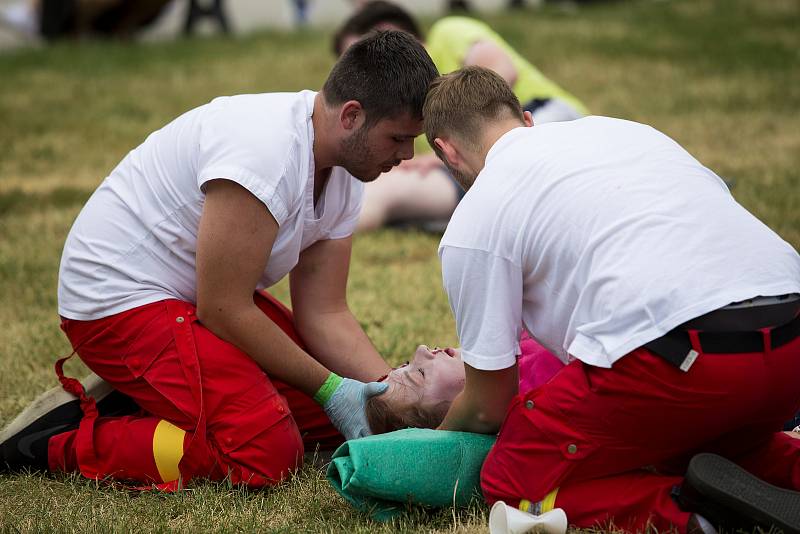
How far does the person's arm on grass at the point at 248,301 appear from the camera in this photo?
277 centimetres

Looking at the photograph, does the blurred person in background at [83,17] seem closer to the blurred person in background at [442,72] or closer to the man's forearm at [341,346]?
the blurred person in background at [442,72]

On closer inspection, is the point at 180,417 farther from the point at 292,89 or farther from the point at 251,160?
the point at 292,89

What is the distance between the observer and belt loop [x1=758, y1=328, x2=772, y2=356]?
88.4 inches

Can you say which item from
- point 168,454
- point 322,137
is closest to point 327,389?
point 168,454

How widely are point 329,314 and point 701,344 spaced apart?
1.45 m

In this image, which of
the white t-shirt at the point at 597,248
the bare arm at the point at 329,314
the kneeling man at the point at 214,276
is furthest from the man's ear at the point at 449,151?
the bare arm at the point at 329,314

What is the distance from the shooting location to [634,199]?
2.32 metres

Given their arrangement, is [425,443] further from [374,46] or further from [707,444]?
[374,46]

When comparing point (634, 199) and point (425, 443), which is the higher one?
point (634, 199)

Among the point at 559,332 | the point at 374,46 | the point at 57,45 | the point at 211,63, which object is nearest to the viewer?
the point at 559,332

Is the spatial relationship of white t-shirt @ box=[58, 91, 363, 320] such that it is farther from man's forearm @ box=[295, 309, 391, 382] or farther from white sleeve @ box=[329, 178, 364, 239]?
man's forearm @ box=[295, 309, 391, 382]

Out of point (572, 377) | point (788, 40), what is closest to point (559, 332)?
point (572, 377)

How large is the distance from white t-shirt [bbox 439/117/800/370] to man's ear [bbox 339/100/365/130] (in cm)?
53

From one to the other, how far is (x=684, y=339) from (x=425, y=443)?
702 mm
